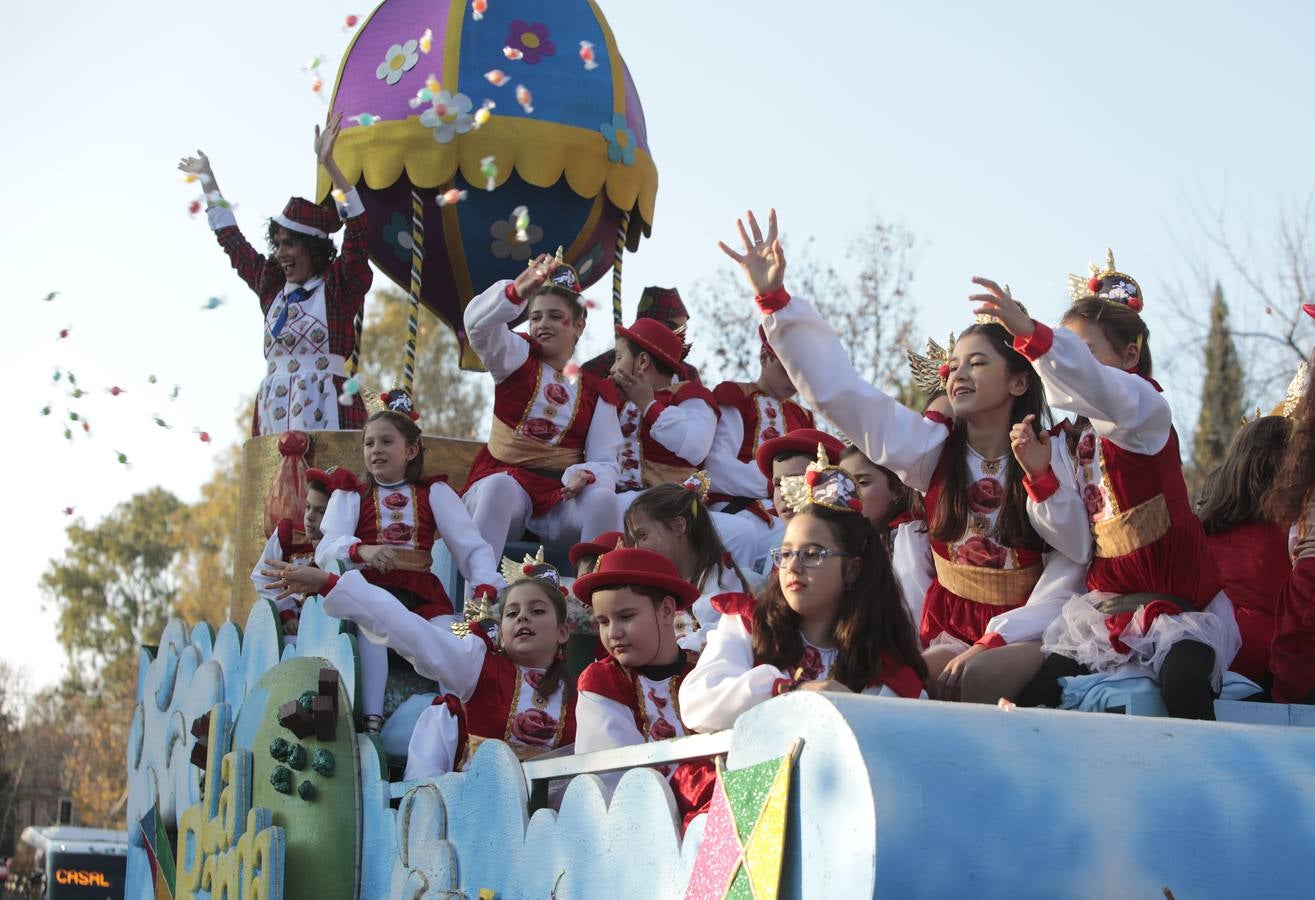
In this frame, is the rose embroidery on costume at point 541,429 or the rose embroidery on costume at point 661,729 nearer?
the rose embroidery on costume at point 661,729

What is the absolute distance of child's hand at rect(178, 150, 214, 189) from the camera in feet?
28.4

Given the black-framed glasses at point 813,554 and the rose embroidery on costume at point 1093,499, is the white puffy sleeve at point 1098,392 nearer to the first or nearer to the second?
the rose embroidery on costume at point 1093,499

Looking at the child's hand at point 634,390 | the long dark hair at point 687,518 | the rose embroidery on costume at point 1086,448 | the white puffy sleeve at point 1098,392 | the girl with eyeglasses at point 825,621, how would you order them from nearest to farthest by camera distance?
the girl with eyeglasses at point 825,621 < the white puffy sleeve at point 1098,392 < the rose embroidery on costume at point 1086,448 < the long dark hair at point 687,518 < the child's hand at point 634,390

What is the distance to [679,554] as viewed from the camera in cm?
588

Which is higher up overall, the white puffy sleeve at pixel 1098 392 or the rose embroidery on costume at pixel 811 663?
the white puffy sleeve at pixel 1098 392

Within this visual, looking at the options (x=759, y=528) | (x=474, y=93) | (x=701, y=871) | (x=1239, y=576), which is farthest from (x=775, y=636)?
(x=474, y=93)

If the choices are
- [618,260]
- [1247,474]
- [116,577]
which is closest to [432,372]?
[116,577]

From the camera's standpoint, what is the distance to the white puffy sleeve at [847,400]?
438 centimetres

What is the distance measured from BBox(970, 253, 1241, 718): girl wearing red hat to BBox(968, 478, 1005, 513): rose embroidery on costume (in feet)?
0.69

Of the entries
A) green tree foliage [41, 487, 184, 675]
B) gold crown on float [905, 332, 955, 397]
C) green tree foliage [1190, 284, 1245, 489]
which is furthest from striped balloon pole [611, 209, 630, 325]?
green tree foliage [41, 487, 184, 675]

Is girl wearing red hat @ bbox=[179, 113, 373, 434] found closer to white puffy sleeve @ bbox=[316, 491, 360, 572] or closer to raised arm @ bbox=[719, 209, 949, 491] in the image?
white puffy sleeve @ bbox=[316, 491, 360, 572]

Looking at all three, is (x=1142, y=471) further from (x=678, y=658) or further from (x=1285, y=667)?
(x=678, y=658)

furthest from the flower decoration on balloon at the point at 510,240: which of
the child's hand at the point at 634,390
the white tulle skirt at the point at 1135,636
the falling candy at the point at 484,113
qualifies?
the white tulle skirt at the point at 1135,636

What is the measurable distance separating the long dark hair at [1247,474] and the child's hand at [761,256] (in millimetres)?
1716
